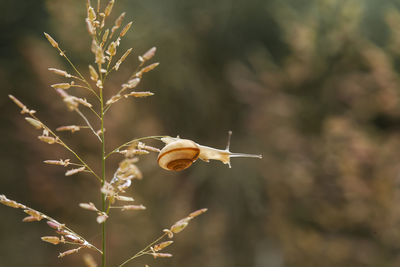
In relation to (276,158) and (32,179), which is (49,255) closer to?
(32,179)

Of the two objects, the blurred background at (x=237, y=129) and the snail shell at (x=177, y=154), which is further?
the blurred background at (x=237, y=129)

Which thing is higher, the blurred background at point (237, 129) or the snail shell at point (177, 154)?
the blurred background at point (237, 129)

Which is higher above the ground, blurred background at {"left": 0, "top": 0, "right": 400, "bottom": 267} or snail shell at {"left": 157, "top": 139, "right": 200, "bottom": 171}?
blurred background at {"left": 0, "top": 0, "right": 400, "bottom": 267}

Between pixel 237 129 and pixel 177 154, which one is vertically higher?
pixel 237 129

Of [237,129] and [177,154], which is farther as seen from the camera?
[237,129]
